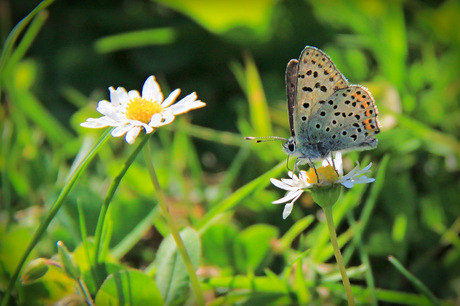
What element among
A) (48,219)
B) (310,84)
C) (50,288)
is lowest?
(50,288)

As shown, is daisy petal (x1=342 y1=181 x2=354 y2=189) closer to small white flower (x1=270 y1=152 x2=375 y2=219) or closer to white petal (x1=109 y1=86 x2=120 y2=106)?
small white flower (x1=270 y1=152 x2=375 y2=219)

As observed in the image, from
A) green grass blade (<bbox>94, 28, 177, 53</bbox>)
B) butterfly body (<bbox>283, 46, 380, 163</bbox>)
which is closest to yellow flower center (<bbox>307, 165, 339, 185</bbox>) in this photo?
butterfly body (<bbox>283, 46, 380, 163</bbox>)

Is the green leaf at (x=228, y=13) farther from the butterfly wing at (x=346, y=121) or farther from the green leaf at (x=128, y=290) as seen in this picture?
the green leaf at (x=128, y=290)

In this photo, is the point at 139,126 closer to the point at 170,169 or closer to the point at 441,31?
the point at 170,169

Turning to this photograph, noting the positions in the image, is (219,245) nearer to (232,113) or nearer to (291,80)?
(291,80)

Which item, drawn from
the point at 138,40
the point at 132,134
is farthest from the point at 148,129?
the point at 138,40

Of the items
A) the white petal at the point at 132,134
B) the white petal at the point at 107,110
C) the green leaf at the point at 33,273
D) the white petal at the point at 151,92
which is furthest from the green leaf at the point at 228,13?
the green leaf at the point at 33,273

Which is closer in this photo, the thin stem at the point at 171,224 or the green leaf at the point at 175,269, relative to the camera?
the thin stem at the point at 171,224
